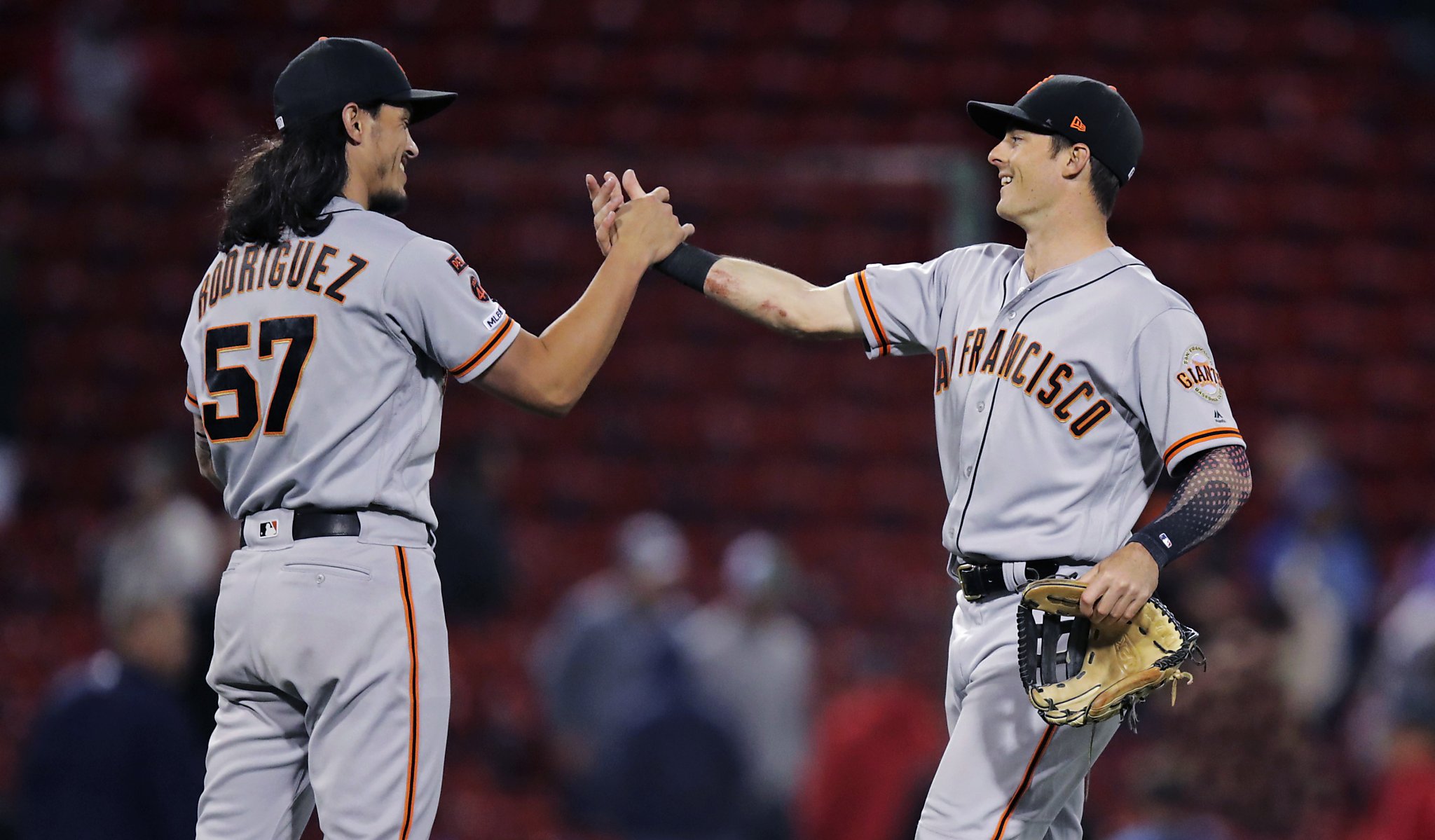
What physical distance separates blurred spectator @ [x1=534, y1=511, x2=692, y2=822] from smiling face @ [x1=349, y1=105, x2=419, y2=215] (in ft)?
15.1

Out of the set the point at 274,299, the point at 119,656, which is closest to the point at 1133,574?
the point at 274,299

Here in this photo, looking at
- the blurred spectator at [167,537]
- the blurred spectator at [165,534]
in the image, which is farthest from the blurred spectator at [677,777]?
the blurred spectator at [165,534]

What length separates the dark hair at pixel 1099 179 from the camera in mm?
3635

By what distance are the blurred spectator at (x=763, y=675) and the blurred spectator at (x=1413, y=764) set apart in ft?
10.9

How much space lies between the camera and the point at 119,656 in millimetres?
5230

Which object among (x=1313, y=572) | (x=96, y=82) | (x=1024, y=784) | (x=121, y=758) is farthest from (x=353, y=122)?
(x=96, y=82)

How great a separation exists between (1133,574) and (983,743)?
53 cm

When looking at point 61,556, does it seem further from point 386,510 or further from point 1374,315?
point 1374,315

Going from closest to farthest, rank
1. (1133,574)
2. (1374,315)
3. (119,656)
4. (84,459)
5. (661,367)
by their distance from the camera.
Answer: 1. (1133,574)
2. (119,656)
3. (84,459)
4. (661,367)
5. (1374,315)

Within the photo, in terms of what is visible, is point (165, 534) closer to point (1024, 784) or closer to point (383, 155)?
point (383, 155)

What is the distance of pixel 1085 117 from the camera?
3.60 meters

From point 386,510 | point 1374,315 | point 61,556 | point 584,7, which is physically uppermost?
point 584,7

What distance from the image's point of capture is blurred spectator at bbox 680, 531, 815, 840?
8281 millimetres

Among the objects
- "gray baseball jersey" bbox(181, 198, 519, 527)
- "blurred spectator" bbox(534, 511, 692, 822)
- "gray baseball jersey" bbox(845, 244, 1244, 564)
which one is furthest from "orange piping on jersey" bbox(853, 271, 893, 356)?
"blurred spectator" bbox(534, 511, 692, 822)
